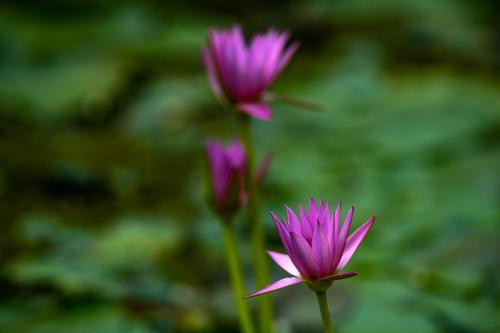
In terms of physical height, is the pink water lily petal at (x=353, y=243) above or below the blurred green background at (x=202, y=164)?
below

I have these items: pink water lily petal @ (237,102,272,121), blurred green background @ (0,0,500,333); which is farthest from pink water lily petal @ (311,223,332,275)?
blurred green background @ (0,0,500,333)

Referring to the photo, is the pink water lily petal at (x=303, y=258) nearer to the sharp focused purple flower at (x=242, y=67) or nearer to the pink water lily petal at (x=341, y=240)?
the pink water lily petal at (x=341, y=240)

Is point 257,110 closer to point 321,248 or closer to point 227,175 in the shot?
point 227,175

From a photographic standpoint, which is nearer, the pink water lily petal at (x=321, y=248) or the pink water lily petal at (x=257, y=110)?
the pink water lily petal at (x=321, y=248)

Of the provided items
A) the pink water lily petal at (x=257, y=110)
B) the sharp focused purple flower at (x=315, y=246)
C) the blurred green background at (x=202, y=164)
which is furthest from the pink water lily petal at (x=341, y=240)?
the blurred green background at (x=202, y=164)

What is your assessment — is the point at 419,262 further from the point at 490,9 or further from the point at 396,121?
the point at 490,9

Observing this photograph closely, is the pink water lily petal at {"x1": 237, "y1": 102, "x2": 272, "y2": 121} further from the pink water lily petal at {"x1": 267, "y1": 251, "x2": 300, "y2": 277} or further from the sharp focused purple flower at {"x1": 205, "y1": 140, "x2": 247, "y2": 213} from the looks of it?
the pink water lily petal at {"x1": 267, "y1": 251, "x2": 300, "y2": 277}
